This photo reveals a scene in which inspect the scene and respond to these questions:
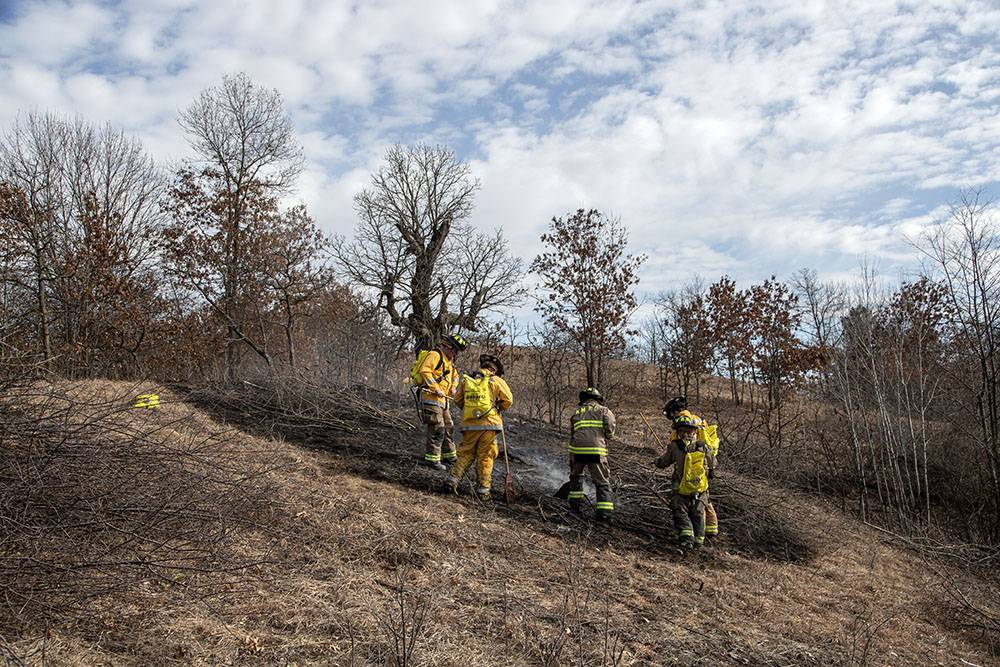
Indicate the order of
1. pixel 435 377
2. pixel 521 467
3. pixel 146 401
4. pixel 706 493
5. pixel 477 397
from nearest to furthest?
pixel 477 397 < pixel 706 493 < pixel 435 377 < pixel 521 467 < pixel 146 401

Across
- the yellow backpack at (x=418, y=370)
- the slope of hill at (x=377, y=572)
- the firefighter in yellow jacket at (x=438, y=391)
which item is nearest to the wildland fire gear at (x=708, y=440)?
the slope of hill at (x=377, y=572)

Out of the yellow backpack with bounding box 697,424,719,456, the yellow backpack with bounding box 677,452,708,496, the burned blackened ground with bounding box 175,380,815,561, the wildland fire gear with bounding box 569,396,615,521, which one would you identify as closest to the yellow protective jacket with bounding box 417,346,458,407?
the burned blackened ground with bounding box 175,380,815,561

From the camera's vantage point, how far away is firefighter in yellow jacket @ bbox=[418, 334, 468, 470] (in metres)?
8.49

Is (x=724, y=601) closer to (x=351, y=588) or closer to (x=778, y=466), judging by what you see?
(x=351, y=588)

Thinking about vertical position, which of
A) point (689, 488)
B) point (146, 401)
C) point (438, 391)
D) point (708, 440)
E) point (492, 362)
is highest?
point (492, 362)

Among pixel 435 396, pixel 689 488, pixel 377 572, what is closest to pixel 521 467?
pixel 435 396

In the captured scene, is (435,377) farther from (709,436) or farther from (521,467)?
(709,436)

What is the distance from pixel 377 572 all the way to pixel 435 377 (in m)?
3.30

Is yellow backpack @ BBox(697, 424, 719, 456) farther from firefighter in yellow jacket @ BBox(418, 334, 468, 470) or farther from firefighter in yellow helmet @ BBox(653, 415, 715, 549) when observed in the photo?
firefighter in yellow jacket @ BBox(418, 334, 468, 470)

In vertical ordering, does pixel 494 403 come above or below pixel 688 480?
above

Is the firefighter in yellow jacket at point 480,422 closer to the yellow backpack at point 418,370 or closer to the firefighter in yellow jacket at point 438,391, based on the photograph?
the firefighter in yellow jacket at point 438,391

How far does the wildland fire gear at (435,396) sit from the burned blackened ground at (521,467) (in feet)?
1.25

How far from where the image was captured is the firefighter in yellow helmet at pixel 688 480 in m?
7.89

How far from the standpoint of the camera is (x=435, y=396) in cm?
847
